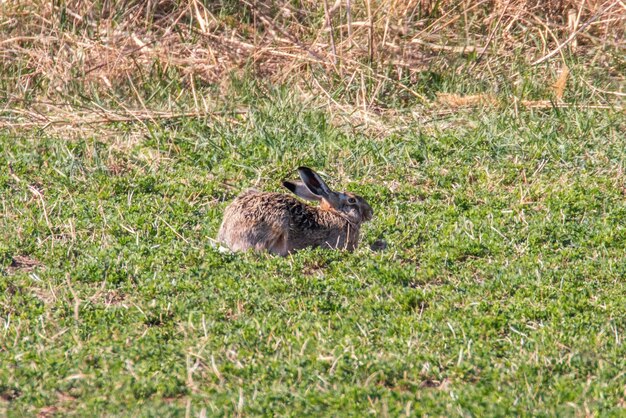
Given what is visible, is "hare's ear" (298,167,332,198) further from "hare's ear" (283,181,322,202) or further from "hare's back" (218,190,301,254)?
"hare's back" (218,190,301,254)

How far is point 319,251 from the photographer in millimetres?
6531

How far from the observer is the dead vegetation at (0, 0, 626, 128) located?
9547mm

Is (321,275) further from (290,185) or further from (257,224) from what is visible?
(290,185)

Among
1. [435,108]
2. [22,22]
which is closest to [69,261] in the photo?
[435,108]

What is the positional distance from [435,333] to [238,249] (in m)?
1.65

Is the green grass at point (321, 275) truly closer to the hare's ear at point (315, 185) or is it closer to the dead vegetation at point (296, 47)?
the hare's ear at point (315, 185)

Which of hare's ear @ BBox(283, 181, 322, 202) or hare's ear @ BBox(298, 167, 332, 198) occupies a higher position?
hare's ear @ BBox(298, 167, 332, 198)

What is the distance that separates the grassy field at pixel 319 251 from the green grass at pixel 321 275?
17 millimetres

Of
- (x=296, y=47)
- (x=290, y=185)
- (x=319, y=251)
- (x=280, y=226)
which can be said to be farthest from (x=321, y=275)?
(x=296, y=47)

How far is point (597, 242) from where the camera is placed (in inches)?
265

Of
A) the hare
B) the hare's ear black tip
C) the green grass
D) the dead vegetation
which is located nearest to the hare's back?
the hare

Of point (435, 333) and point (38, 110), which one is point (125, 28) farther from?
point (435, 333)

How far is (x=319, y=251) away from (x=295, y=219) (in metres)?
0.36

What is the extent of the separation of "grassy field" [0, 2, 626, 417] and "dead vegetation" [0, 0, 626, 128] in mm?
55
